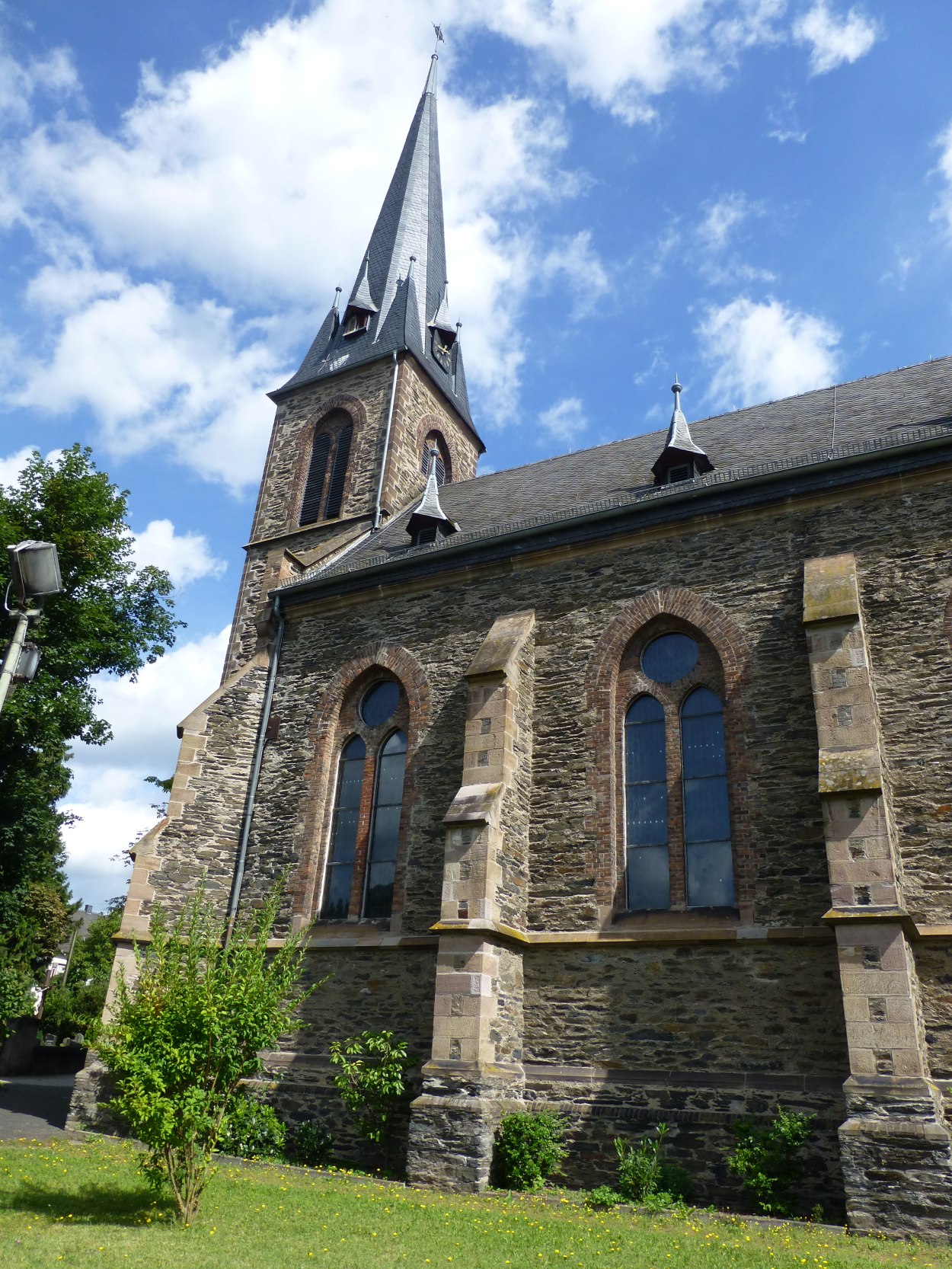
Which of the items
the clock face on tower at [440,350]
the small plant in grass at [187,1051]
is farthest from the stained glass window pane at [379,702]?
the clock face on tower at [440,350]

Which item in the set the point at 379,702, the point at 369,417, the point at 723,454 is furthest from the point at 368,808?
the point at 369,417

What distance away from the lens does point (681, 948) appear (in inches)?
423

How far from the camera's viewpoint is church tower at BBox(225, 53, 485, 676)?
20.6 m

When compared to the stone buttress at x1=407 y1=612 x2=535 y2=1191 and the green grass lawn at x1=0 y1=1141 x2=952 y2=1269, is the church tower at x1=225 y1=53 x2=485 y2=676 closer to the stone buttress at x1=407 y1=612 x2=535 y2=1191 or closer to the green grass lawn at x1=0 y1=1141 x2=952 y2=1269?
the stone buttress at x1=407 y1=612 x2=535 y2=1191

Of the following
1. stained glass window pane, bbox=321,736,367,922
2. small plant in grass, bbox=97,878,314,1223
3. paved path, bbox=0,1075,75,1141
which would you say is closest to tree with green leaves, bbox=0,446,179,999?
paved path, bbox=0,1075,75,1141

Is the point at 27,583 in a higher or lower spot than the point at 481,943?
higher

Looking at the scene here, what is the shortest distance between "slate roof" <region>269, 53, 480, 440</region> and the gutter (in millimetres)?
887

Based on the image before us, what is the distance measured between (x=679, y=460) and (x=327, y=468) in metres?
10.4

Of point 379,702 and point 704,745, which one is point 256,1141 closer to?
point 379,702

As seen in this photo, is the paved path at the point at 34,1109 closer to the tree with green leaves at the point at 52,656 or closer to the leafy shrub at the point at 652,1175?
the tree with green leaves at the point at 52,656

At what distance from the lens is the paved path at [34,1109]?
12.9 m

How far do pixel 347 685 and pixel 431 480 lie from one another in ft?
15.0

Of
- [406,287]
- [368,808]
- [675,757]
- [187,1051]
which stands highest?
[406,287]

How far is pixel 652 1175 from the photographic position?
948 cm
